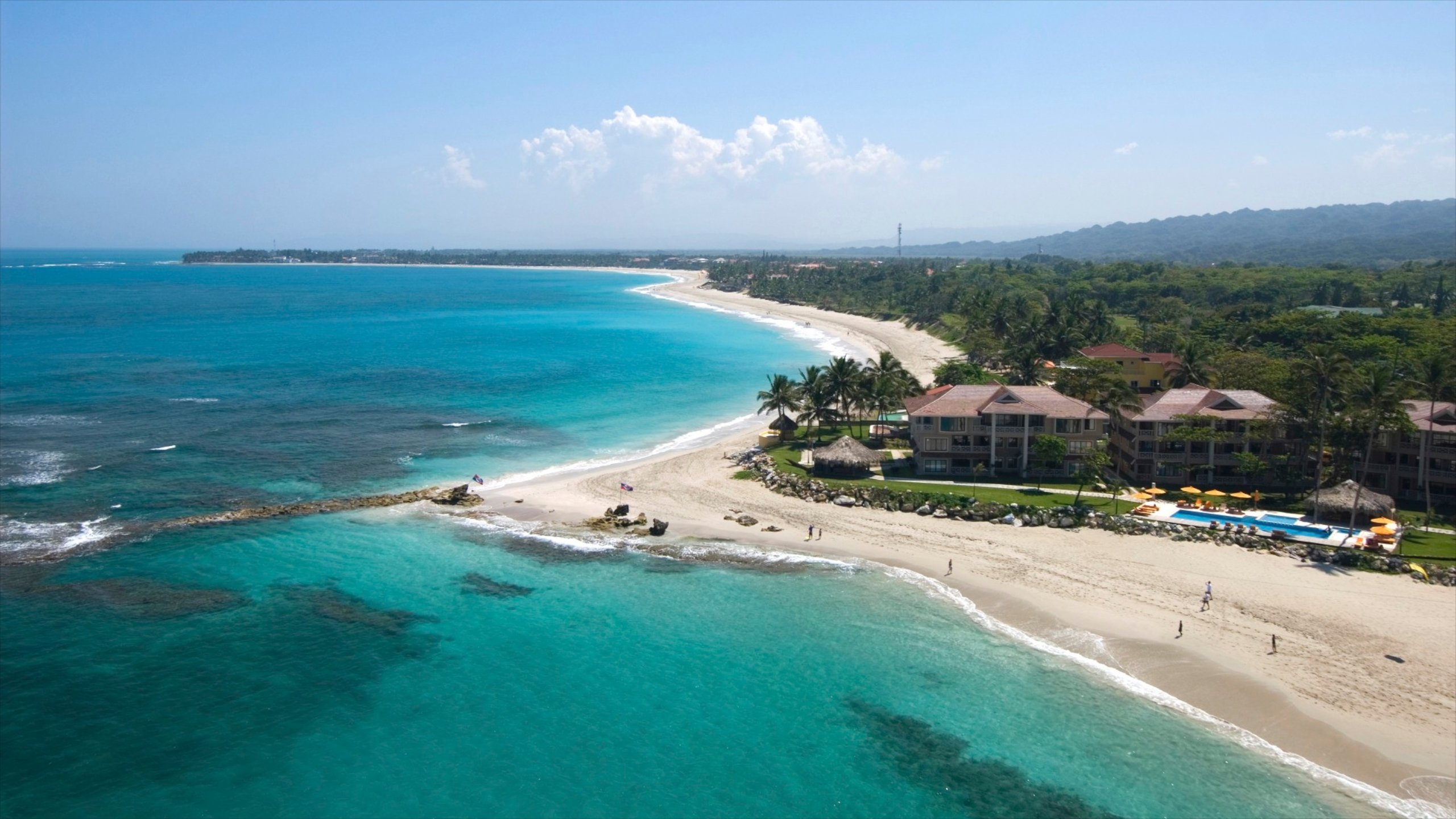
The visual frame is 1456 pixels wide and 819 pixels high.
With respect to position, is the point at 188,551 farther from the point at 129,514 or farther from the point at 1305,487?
the point at 1305,487

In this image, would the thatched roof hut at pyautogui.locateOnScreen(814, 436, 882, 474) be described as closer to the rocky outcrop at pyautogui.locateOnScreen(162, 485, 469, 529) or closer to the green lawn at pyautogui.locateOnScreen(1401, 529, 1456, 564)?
the rocky outcrop at pyautogui.locateOnScreen(162, 485, 469, 529)

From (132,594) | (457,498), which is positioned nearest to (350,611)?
(132,594)

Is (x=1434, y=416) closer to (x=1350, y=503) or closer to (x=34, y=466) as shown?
(x=1350, y=503)

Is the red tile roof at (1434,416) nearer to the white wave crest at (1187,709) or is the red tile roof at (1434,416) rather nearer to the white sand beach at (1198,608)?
the white sand beach at (1198,608)

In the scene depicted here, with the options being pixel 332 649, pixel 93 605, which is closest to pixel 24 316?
pixel 93 605

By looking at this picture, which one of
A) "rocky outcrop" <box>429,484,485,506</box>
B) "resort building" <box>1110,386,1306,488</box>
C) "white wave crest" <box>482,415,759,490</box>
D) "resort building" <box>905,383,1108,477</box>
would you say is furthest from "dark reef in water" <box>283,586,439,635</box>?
"resort building" <box>1110,386,1306,488</box>

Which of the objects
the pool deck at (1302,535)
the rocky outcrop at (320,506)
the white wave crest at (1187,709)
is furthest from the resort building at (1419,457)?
the rocky outcrop at (320,506)
